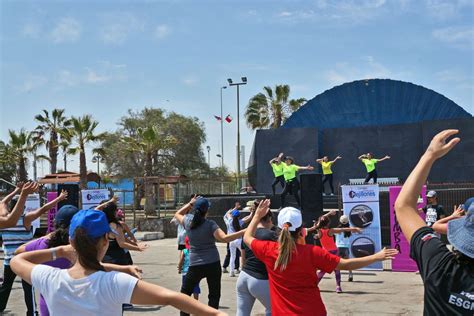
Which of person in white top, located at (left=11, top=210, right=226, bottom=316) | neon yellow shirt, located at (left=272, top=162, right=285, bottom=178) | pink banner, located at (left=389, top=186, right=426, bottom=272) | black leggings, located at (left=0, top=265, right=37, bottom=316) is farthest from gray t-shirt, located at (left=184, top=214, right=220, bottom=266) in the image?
neon yellow shirt, located at (left=272, top=162, right=285, bottom=178)

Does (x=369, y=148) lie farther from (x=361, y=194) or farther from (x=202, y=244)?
(x=202, y=244)

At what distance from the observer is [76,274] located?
264cm

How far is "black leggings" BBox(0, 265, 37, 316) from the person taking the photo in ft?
23.0

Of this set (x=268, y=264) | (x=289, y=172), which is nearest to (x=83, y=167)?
(x=289, y=172)

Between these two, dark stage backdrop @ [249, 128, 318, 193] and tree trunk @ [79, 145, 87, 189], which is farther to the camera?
tree trunk @ [79, 145, 87, 189]

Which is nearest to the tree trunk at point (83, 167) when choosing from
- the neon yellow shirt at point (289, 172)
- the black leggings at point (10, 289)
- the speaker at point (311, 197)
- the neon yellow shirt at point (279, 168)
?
the neon yellow shirt at point (279, 168)

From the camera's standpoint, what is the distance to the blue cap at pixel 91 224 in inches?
104

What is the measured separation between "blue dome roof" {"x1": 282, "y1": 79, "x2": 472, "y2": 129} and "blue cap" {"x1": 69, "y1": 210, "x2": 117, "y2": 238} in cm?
2755

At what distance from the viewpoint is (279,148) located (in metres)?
27.9

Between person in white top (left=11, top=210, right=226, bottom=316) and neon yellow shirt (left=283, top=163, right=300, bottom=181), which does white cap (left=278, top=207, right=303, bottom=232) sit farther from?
neon yellow shirt (left=283, top=163, right=300, bottom=181)

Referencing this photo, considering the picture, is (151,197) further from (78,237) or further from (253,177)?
(78,237)

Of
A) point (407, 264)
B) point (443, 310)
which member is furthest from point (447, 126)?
point (443, 310)

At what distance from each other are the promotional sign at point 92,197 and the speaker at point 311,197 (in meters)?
5.98

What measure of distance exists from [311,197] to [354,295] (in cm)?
509
